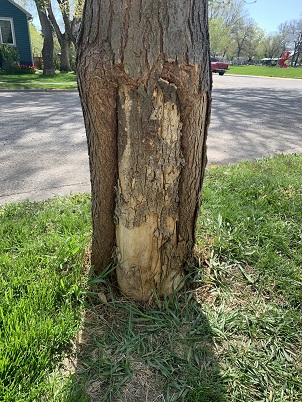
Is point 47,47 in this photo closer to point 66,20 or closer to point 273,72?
point 66,20

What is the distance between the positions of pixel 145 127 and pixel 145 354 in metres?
1.15

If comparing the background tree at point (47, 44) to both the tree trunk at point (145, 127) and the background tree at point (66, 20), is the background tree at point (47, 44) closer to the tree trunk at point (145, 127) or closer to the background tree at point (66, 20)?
the background tree at point (66, 20)

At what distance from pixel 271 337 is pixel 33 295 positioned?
136 centimetres

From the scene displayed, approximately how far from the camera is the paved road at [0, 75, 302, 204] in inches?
140

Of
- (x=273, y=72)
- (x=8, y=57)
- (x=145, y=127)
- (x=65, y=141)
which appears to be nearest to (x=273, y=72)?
(x=273, y=72)

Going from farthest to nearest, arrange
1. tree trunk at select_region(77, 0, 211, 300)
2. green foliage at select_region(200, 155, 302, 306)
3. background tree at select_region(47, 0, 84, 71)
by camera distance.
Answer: background tree at select_region(47, 0, 84, 71) < green foliage at select_region(200, 155, 302, 306) < tree trunk at select_region(77, 0, 211, 300)

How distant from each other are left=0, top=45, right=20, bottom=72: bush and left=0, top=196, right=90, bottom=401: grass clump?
19.0m

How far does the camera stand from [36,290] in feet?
5.83

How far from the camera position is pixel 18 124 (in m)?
6.19

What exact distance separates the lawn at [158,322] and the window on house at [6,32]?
831 inches

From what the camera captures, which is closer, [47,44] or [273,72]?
[47,44]

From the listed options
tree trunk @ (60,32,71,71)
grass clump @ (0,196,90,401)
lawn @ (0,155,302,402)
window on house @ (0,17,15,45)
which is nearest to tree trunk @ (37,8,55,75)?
tree trunk @ (60,32,71,71)

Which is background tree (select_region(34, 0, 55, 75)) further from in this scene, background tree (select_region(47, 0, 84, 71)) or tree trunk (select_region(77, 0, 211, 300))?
tree trunk (select_region(77, 0, 211, 300))

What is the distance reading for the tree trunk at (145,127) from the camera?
1.33 m
